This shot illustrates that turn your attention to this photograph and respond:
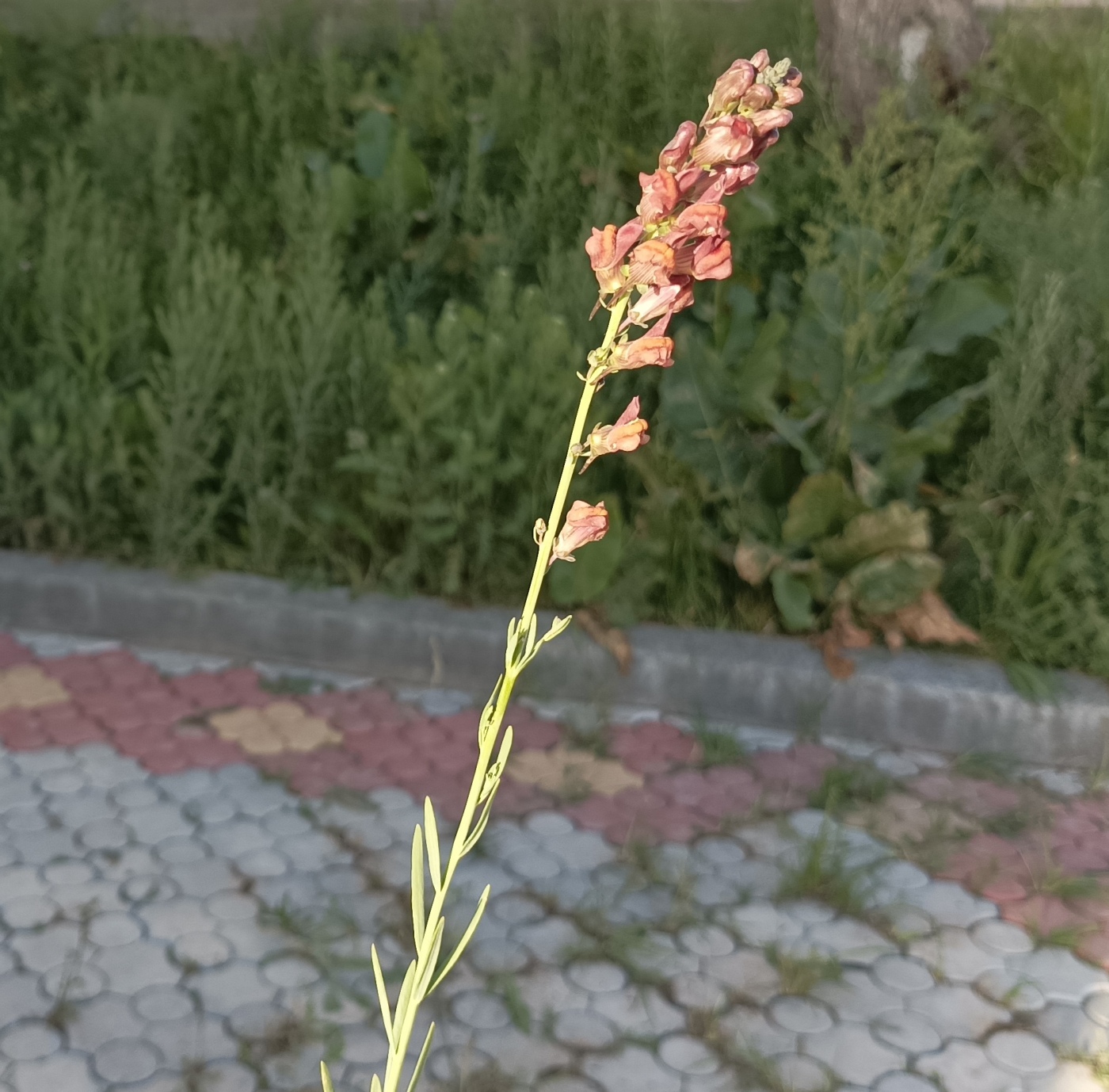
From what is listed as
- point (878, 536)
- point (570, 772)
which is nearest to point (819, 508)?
point (878, 536)

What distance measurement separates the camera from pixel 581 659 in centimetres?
356

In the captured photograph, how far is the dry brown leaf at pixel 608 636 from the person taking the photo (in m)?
3.51

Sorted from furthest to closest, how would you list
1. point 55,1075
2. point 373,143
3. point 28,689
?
point 373,143
point 28,689
point 55,1075

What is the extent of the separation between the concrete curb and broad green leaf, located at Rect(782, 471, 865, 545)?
0.30 m

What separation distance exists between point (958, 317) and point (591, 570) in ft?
4.25

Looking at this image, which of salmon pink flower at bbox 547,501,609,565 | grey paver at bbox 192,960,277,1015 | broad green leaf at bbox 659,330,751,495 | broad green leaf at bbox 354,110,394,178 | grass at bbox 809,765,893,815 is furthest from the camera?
broad green leaf at bbox 354,110,394,178

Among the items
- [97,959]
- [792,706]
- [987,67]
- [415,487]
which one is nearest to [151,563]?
[415,487]

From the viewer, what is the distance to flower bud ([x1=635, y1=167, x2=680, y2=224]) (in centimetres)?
84

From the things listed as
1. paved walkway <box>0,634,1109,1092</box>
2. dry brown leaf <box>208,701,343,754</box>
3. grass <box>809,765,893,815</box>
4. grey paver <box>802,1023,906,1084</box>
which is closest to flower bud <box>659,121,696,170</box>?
paved walkway <box>0,634,1109,1092</box>

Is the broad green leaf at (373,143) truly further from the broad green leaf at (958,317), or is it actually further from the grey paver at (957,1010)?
the grey paver at (957,1010)

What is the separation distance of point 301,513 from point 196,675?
576 mm

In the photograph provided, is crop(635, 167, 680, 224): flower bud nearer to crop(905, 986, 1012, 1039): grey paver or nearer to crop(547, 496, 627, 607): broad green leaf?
crop(905, 986, 1012, 1039): grey paver

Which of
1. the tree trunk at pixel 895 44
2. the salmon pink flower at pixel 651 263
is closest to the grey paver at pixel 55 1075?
the salmon pink flower at pixel 651 263

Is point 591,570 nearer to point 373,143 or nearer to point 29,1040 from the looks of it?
point 29,1040
